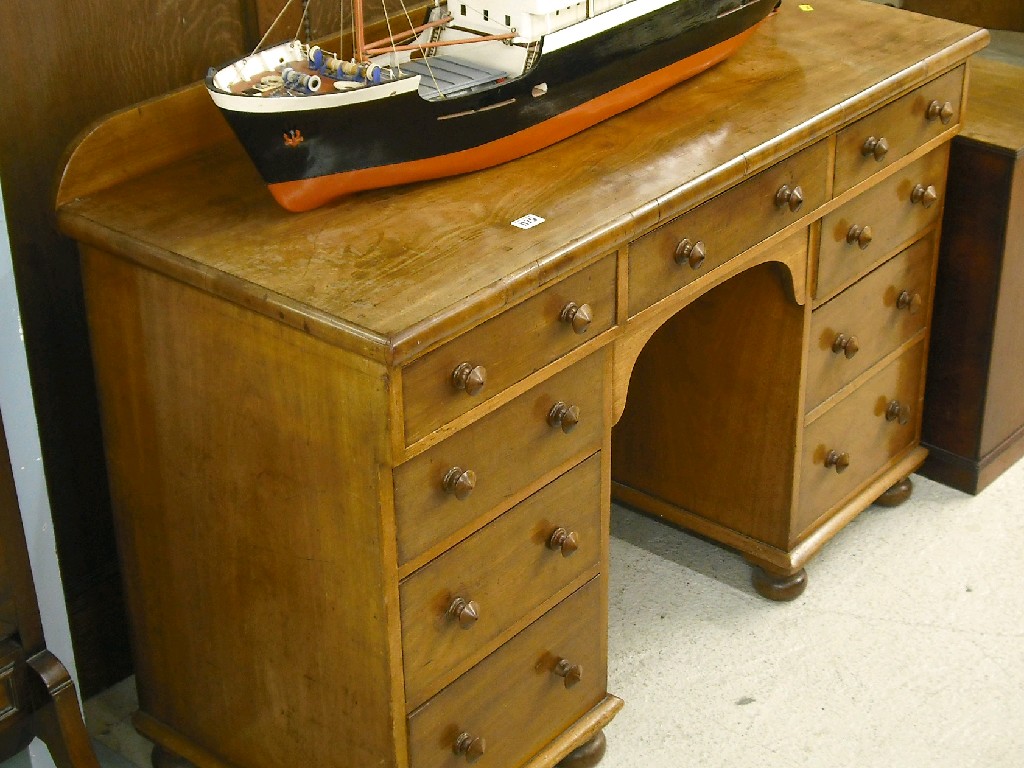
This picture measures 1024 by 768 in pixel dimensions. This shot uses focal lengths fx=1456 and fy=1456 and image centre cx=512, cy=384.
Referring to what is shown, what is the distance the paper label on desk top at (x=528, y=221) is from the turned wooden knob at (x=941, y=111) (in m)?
0.99

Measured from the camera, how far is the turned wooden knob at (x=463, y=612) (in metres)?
2.04

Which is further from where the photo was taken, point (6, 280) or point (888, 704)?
point (888, 704)

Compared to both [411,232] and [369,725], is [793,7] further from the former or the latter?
[369,725]

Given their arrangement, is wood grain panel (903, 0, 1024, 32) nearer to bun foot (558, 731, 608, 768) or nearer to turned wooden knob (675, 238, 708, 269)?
turned wooden knob (675, 238, 708, 269)

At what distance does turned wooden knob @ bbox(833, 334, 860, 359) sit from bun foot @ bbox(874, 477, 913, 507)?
20.5 inches

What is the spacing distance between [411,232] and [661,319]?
44 centimetres

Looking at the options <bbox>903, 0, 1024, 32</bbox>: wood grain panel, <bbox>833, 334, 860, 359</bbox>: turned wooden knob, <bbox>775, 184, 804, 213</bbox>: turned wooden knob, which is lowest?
<bbox>833, 334, 860, 359</bbox>: turned wooden knob

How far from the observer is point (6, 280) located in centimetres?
198

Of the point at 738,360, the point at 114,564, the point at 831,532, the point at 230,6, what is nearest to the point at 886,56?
the point at 738,360

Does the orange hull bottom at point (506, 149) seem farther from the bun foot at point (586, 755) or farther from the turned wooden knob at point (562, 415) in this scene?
the bun foot at point (586, 755)

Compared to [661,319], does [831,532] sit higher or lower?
lower

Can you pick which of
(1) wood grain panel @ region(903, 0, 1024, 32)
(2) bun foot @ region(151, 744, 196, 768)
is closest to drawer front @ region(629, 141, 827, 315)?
(2) bun foot @ region(151, 744, 196, 768)

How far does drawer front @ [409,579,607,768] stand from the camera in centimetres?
212

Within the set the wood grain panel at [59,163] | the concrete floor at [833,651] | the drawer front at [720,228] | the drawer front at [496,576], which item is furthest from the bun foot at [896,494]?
the wood grain panel at [59,163]
